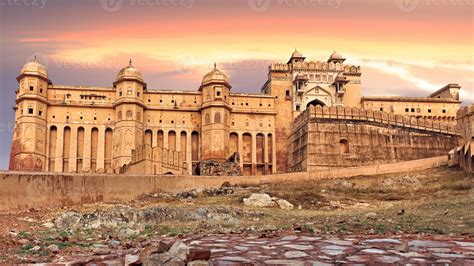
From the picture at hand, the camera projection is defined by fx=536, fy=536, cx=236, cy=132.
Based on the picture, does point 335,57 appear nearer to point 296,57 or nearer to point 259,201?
point 296,57

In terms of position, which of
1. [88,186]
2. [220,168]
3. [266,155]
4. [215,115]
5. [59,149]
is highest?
[215,115]

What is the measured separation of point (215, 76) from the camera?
200 feet

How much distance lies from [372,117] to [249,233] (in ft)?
151

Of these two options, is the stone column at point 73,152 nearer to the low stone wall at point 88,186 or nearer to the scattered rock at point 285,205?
the low stone wall at point 88,186

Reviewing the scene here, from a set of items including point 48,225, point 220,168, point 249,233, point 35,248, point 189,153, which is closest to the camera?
point 35,248

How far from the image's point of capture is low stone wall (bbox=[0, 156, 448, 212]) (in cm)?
2572

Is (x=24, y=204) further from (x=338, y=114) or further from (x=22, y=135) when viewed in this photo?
(x=338, y=114)

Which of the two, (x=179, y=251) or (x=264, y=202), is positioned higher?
(x=264, y=202)

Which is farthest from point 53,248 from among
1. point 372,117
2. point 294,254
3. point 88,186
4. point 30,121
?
point 372,117

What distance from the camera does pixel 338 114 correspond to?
56281mm

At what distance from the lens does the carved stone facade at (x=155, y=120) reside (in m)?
57.1

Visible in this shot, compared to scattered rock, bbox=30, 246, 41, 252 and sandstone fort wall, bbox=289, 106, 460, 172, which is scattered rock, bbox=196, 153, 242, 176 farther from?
scattered rock, bbox=30, 246, 41, 252

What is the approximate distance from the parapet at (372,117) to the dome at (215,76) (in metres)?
10.2

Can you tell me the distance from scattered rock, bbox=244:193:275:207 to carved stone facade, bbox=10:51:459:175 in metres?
28.7
